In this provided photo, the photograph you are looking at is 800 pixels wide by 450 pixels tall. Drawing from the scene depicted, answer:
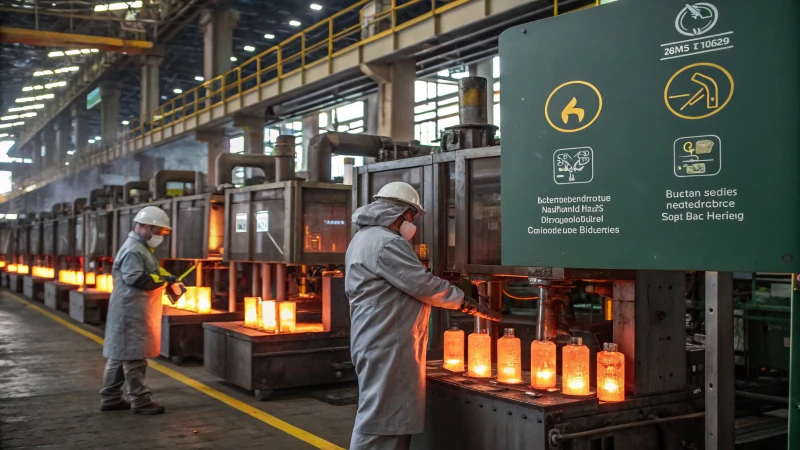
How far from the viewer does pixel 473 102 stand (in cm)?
471

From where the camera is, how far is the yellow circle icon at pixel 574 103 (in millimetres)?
3039

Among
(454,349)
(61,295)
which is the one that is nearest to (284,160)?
(454,349)

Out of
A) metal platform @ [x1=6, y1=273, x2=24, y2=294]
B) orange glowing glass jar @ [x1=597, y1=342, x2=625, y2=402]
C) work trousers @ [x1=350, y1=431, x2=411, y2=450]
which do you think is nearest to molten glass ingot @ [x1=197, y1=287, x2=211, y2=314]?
work trousers @ [x1=350, y1=431, x2=411, y2=450]

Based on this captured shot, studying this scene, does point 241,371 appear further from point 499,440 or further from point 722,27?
point 722,27

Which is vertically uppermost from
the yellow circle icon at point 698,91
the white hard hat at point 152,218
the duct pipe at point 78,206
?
the duct pipe at point 78,206

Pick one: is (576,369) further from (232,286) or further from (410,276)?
(232,286)

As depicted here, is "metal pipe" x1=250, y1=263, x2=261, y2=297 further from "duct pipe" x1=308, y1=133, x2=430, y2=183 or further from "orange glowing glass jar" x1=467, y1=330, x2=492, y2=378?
"orange glowing glass jar" x1=467, y1=330, x2=492, y2=378

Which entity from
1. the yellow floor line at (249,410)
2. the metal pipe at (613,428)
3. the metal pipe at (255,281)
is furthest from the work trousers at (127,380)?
the metal pipe at (613,428)

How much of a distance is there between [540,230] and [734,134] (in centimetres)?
92

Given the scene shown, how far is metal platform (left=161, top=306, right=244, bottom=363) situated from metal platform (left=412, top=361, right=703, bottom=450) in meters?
6.05

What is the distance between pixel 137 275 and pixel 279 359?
1806 mm

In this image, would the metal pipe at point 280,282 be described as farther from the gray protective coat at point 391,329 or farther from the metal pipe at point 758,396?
the metal pipe at point 758,396

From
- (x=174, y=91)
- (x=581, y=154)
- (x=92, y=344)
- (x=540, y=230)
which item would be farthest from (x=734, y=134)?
(x=174, y=91)

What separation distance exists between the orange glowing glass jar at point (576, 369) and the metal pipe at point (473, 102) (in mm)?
1578
